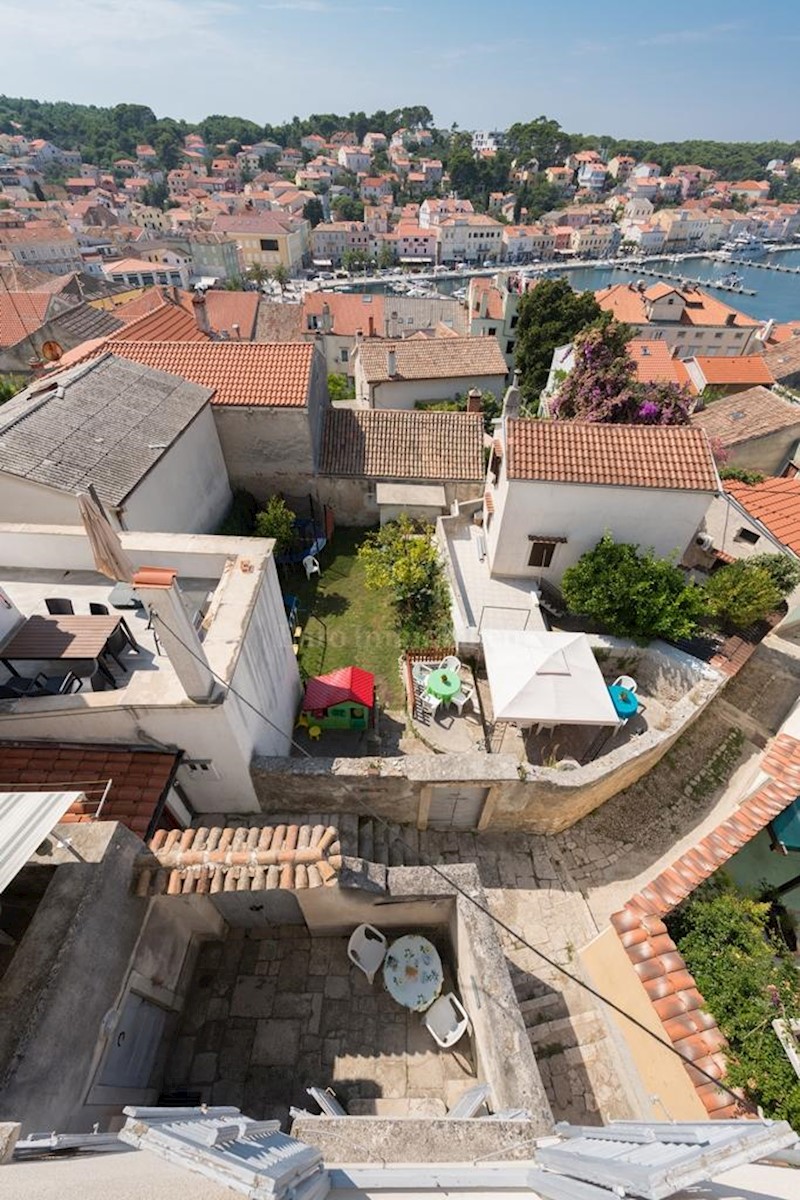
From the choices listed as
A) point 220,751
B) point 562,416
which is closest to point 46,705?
point 220,751

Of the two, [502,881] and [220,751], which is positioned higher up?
[220,751]

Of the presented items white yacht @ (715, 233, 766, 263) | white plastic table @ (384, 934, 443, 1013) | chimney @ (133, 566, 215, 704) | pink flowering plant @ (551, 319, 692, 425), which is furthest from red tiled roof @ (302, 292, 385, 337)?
white yacht @ (715, 233, 766, 263)

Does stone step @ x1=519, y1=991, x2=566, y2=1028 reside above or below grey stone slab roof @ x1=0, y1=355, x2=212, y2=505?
below

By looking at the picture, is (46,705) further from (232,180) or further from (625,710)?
(232,180)

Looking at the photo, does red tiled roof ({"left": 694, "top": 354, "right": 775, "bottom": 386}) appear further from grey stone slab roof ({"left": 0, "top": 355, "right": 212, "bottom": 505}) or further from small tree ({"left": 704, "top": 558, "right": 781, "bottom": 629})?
grey stone slab roof ({"left": 0, "top": 355, "right": 212, "bottom": 505})

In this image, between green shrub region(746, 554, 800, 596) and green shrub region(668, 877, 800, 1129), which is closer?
green shrub region(668, 877, 800, 1129)

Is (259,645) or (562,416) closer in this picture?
(259,645)

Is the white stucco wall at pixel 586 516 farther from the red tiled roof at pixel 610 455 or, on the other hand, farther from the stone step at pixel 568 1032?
the stone step at pixel 568 1032
